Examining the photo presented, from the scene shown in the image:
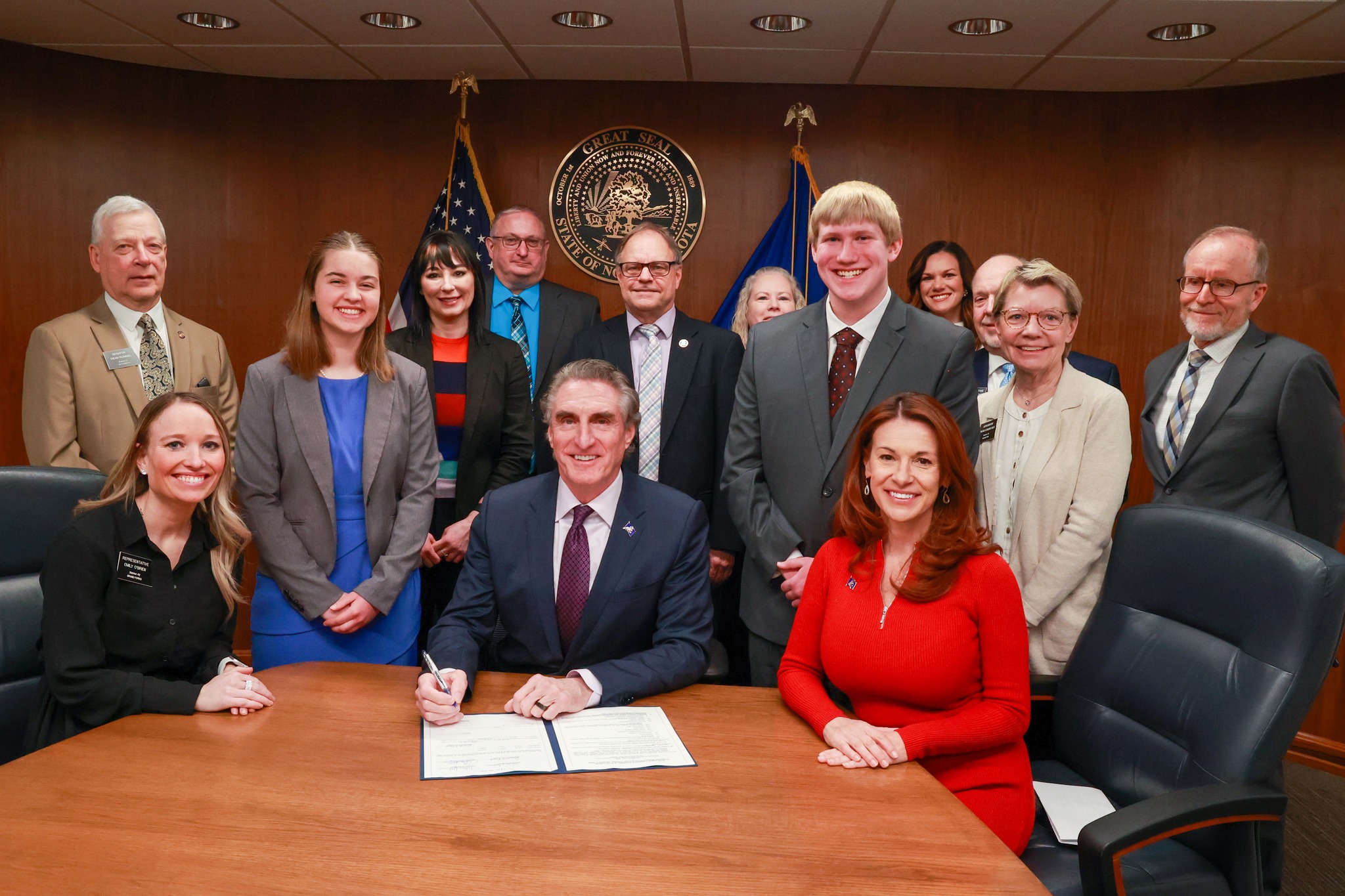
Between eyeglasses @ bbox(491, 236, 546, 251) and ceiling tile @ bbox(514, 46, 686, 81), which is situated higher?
ceiling tile @ bbox(514, 46, 686, 81)

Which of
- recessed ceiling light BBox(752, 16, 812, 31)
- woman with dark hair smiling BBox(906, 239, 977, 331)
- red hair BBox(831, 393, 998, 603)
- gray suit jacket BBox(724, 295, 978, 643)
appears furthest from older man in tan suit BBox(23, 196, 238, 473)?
woman with dark hair smiling BBox(906, 239, 977, 331)

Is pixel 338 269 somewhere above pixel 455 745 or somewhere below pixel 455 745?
above

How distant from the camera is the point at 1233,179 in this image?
4.56 meters

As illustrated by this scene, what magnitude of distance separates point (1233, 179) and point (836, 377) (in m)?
3.31

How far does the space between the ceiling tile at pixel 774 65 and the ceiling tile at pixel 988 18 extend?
26 cm

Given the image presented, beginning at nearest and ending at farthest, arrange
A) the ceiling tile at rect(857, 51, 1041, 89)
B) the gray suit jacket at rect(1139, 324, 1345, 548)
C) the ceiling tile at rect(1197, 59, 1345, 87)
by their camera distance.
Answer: the gray suit jacket at rect(1139, 324, 1345, 548) < the ceiling tile at rect(1197, 59, 1345, 87) < the ceiling tile at rect(857, 51, 1041, 89)

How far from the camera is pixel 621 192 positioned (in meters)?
4.90

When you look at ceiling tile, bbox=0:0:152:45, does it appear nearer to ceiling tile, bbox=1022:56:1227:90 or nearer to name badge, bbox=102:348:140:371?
name badge, bbox=102:348:140:371

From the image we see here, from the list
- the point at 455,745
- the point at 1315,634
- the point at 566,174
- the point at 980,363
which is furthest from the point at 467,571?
the point at 566,174

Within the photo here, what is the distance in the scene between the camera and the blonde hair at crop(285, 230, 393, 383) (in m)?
2.52

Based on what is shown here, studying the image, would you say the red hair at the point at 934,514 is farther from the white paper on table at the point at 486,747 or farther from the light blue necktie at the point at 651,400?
the light blue necktie at the point at 651,400

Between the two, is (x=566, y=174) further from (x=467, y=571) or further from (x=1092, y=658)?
(x=1092, y=658)

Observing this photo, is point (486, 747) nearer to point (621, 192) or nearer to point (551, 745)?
point (551, 745)

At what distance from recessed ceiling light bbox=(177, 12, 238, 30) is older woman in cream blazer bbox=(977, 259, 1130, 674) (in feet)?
11.1
